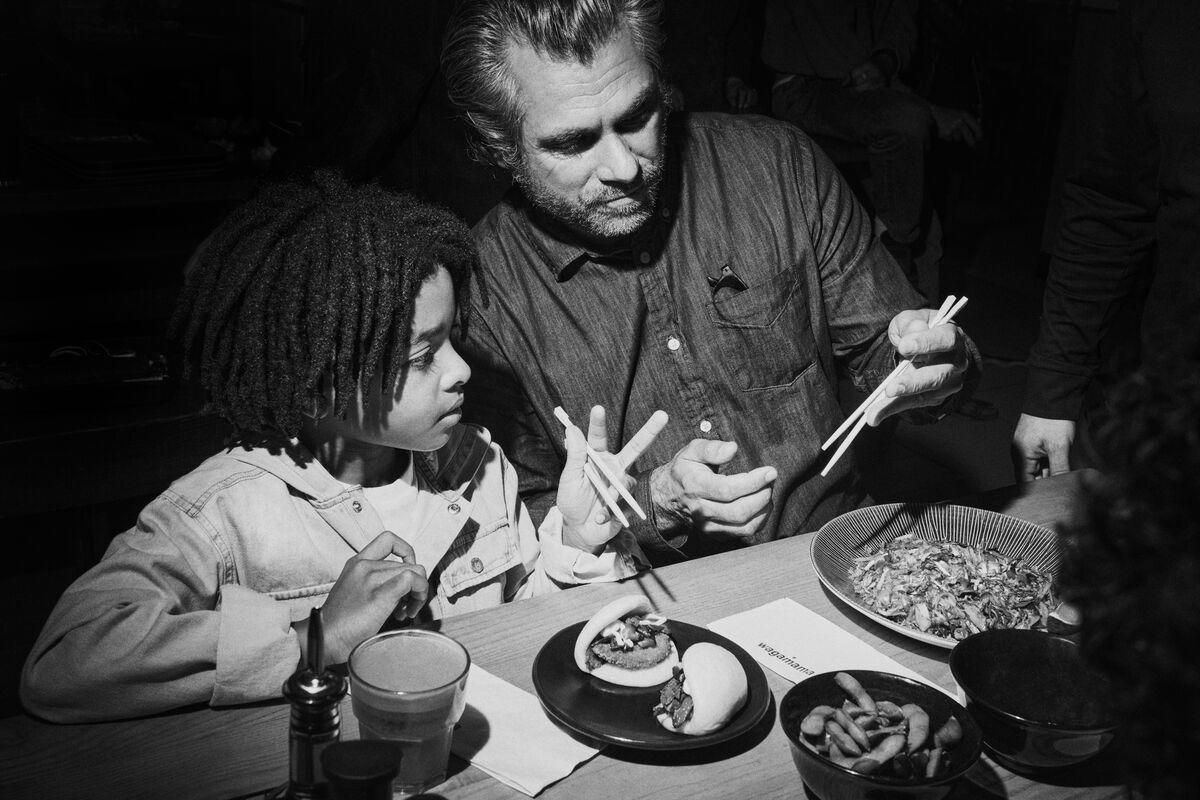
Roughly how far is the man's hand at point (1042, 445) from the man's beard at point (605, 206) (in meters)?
0.87

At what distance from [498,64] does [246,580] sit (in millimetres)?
948

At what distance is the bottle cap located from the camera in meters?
0.88

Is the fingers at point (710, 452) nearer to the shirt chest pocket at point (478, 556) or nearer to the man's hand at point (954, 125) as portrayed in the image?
the shirt chest pocket at point (478, 556)

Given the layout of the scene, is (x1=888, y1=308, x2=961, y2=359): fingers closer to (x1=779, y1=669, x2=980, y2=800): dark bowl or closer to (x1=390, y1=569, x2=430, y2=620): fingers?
(x1=779, y1=669, x2=980, y2=800): dark bowl

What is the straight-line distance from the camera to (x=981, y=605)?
4.91 ft

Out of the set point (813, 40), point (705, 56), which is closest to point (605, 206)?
point (705, 56)

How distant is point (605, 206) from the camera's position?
75.2 inches

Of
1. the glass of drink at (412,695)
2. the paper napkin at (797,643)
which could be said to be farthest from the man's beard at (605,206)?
the glass of drink at (412,695)

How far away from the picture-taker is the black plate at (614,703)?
3.91ft

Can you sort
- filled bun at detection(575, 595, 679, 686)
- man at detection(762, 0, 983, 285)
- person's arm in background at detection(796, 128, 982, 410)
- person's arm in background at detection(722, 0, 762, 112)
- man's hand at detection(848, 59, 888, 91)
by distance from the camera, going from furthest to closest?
person's arm in background at detection(722, 0, 762, 112) → man's hand at detection(848, 59, 888, 91) → man at detection(762, 0, 983, 285) → person's arm in background at detection(796, 128, 982, 410) → filled bun at detection(575, 595, 679, 686)

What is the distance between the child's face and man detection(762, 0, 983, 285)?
3554 mm

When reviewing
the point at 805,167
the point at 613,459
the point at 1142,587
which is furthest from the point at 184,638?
the point at 805,167

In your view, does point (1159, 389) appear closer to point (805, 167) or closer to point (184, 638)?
point (184, 638)

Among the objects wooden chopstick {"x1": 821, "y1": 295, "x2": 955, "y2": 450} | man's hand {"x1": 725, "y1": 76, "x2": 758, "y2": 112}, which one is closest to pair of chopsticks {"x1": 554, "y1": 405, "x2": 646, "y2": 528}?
wooden chopstick {"x1": 821, "y1": 295, "x2": 955, "y2": 450}
